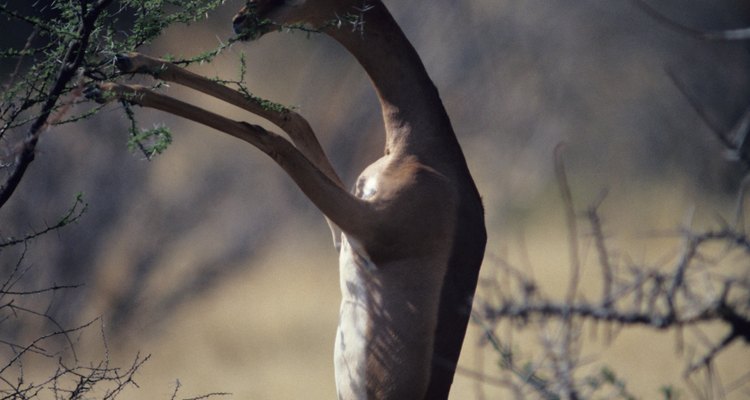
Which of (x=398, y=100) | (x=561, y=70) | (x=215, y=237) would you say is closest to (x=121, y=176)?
(x=215, y=237)

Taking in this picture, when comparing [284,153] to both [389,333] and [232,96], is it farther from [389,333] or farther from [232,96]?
[389,333]

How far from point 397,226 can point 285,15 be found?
47 cm

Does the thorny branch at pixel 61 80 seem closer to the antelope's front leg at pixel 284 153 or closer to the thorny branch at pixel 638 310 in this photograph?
the antelope's front leg at pixel 284 153

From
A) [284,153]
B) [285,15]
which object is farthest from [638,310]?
[285,15]

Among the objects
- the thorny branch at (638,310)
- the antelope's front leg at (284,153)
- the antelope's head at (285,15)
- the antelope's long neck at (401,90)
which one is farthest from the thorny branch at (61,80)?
the thorny branch at (638,310)

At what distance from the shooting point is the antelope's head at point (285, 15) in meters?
1.85

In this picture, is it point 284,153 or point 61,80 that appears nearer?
point 61,80

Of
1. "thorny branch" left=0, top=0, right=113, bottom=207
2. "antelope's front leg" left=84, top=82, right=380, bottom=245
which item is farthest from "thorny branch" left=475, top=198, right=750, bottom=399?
"thorny branch" left=0, top=0, right=113, bottom=207

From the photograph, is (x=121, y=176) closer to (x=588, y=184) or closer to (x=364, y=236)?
(x=588, y=184)

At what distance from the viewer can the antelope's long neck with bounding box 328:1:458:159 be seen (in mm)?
2057

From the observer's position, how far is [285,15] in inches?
75.6

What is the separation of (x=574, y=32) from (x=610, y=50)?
265mm

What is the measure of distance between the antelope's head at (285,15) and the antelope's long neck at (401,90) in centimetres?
7

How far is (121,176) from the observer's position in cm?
658
